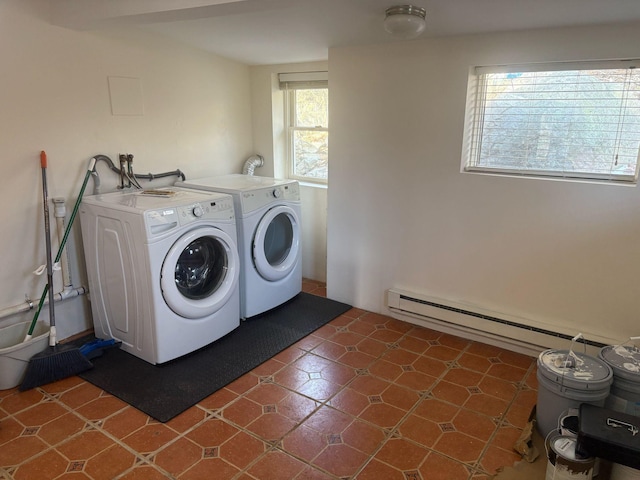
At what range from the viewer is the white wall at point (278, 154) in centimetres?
399

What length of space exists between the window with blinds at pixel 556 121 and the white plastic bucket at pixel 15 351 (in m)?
2.77

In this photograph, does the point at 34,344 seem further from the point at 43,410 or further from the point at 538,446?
the point at 538,446

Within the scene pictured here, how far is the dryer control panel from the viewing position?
3.06 meters

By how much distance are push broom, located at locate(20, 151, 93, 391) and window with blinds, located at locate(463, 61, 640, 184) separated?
2.59 m

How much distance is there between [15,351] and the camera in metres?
2.43

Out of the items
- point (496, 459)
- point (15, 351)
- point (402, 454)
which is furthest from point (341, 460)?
point (15, 351)

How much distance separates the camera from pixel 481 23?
2443 mm

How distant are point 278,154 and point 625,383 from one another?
312 cm

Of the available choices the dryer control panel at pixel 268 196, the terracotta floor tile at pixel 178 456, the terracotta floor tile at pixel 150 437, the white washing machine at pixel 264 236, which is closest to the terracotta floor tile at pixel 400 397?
the terracotta floor tile at pixel 178 456

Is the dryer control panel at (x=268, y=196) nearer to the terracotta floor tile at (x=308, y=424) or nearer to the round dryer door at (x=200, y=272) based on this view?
the round dryer door at (x=200, y=272)

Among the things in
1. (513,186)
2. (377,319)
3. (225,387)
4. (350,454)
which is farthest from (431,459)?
(513,186)

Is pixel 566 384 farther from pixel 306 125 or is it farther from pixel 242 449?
pixel 306 125

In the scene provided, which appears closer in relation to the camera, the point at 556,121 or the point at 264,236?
the point at 556,121

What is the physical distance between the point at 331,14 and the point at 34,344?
8.11 feet
